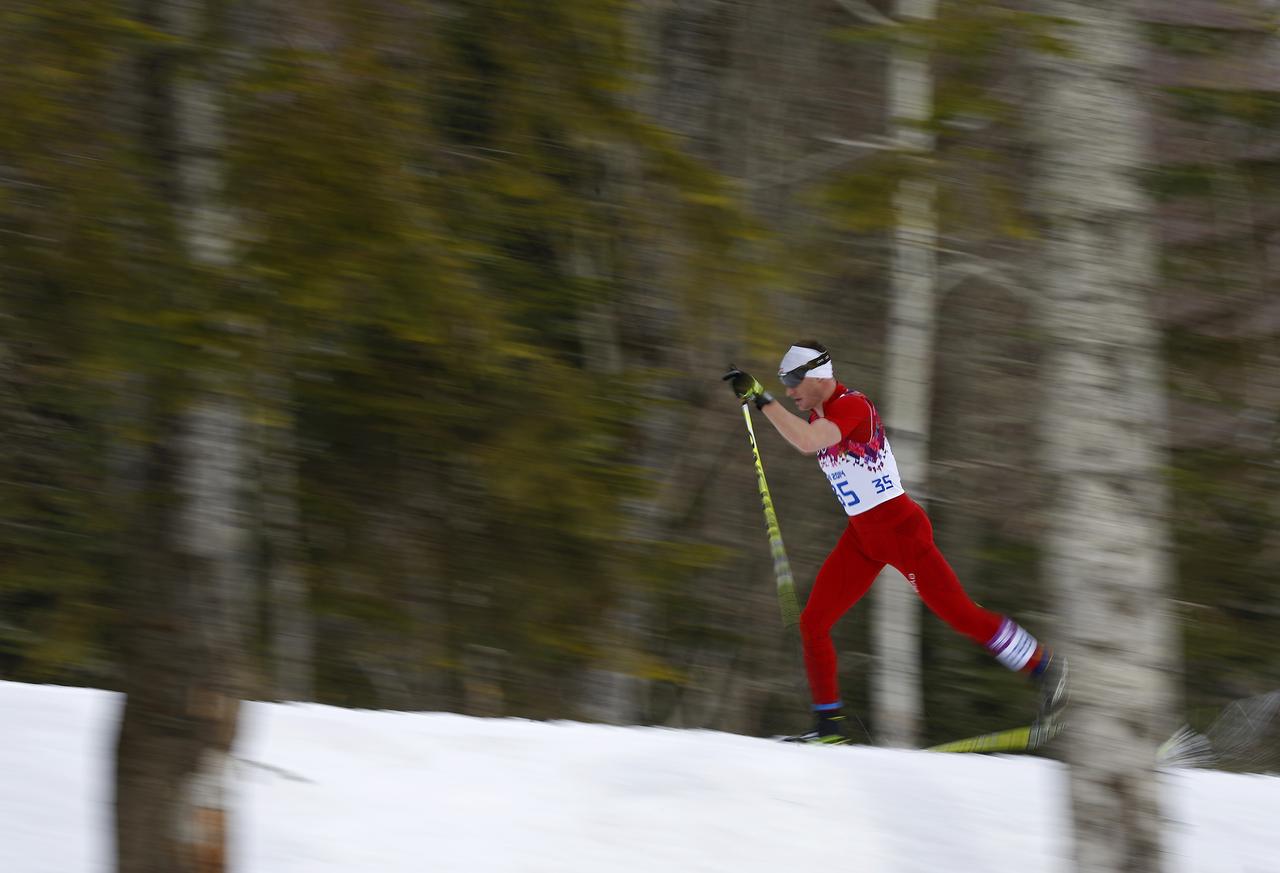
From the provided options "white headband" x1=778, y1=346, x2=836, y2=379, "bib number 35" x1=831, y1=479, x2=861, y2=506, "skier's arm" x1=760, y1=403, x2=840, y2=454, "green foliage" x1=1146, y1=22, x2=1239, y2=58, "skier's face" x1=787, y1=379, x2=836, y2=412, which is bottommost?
"bib number 35" x1=831, y1=479, x2=861, y2=506

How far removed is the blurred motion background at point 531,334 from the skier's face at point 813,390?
66 centimetres

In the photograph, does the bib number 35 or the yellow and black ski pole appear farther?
the yellow and black ski pole

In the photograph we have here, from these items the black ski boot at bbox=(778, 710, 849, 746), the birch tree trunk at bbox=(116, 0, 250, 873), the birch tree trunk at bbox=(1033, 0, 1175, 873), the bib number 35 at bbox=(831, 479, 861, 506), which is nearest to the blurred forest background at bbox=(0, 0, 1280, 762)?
the birch tree trunk at bbox=(116, 0, 250, 873)

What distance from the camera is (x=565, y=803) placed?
18.6ft

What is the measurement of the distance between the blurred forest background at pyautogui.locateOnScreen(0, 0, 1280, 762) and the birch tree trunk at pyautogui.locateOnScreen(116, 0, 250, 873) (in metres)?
0.01

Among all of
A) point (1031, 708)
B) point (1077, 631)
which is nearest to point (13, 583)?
point (1077, 631)

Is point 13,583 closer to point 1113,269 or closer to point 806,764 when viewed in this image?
point 806,764

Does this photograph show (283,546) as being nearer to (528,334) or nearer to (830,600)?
(528,334)

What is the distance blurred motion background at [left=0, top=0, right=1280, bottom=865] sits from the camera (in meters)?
3.76

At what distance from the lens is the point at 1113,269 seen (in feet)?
14.9

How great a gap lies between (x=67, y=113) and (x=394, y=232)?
875mm

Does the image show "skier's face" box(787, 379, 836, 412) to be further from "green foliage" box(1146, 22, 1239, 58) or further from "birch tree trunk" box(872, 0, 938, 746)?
"birch tree trunk" box(872, 0, 938, 746)

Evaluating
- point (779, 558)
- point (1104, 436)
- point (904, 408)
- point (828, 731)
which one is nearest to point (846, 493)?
point (779, 558)

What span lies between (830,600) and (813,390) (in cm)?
103
